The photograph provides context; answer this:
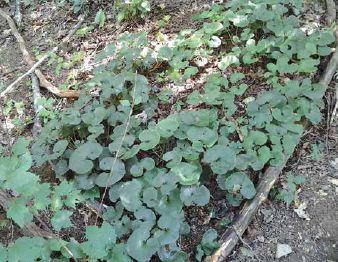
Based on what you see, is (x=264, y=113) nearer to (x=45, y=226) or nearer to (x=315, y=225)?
(x=315, y=225)

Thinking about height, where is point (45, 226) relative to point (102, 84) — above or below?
below

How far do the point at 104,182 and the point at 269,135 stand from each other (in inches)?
50.3

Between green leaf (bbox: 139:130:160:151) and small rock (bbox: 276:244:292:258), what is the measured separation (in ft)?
3.75

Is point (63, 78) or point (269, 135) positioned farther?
point (63, 78)

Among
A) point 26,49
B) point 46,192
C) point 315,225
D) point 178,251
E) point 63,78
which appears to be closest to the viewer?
point 46,192

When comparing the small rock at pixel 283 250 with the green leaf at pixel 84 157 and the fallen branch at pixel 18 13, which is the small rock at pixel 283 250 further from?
the fallen branch at pixel 18 13

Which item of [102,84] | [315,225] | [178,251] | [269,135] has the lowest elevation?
[315,225]

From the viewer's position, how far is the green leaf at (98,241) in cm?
255

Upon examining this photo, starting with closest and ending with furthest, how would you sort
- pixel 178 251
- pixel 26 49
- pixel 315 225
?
pixel 178 251
pixel 315 225
pixel 26 49

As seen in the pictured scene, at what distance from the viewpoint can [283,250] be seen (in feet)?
9.46

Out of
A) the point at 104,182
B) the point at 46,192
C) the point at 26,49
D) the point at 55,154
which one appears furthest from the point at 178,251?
the point at 26,49

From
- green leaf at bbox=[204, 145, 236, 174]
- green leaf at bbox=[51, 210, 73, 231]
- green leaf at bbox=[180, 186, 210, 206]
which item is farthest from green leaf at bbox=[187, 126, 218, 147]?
green leaf at bbox=[51, 210, 73, 231]

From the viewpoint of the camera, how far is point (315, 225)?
297 centimetres

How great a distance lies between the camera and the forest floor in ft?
9.53
